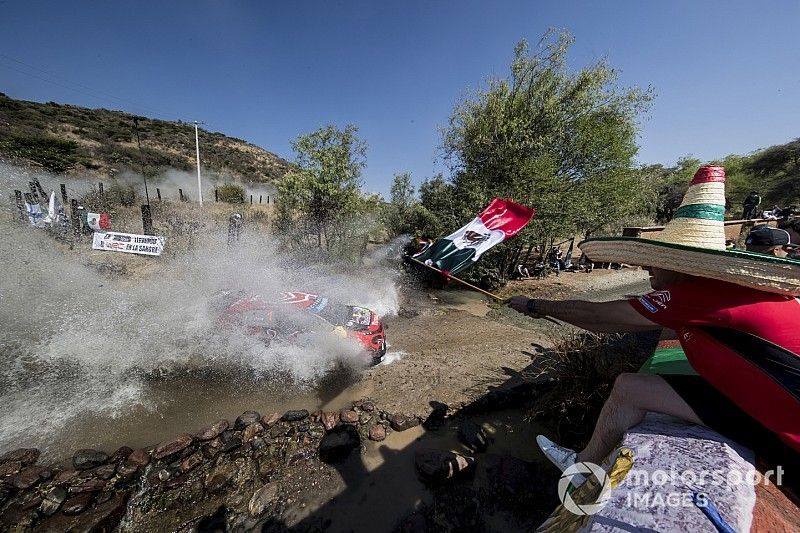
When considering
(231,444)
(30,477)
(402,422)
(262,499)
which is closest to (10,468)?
(30,477)

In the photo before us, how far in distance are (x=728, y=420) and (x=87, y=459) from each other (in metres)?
7.17

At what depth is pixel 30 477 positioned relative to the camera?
13.8 ft

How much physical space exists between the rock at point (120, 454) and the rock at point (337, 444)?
9.46 feet

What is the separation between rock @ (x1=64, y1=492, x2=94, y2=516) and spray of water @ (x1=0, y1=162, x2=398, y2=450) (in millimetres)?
1734

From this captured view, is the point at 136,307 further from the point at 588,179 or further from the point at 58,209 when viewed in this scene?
the point at 588,179

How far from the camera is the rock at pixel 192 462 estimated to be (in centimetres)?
446

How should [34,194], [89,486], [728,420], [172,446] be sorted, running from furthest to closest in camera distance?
[34,194] < [172,446] < [89,486] < [728,420]

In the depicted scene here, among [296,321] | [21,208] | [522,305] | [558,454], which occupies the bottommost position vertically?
[296,321]

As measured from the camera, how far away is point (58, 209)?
50.5 feet

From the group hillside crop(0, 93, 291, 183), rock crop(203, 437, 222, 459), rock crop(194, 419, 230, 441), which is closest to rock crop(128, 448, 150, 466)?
rock crop(194, 419, 230, 441)

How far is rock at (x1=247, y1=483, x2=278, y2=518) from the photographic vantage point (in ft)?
12.7

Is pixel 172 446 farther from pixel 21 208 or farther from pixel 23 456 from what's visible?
pixel 21 208

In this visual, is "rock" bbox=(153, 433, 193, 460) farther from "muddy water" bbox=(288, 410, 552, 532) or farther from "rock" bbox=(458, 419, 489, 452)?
"rock" bbox=(458, 419, 489, 452)

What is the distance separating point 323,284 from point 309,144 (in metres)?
6.53
